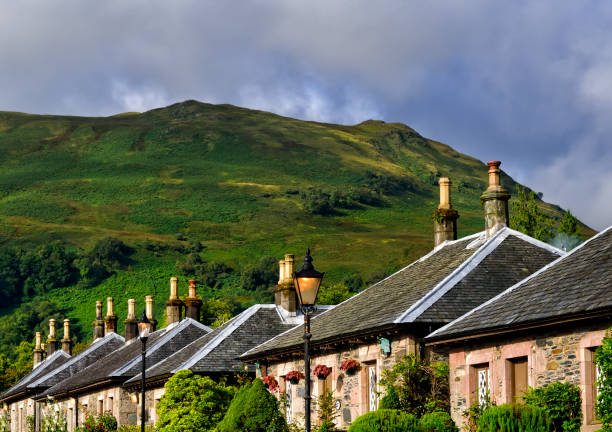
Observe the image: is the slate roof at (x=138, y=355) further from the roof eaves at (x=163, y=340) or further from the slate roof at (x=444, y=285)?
the slate roof at (x=444, y=285)

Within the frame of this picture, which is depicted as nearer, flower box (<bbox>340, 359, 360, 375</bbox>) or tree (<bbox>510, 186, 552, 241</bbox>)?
flower box (<bbox>340, 359, 360, 375</bbox>)

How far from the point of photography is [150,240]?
16662 cm

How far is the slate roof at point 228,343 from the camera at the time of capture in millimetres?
37438

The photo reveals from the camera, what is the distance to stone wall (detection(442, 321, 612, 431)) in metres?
19.6

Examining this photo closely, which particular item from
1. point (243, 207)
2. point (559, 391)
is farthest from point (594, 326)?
point (243, 207)

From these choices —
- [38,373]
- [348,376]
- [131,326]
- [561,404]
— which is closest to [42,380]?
[131,326]

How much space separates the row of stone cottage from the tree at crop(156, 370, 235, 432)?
5.13ft

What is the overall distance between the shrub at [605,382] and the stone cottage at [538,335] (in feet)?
1.24

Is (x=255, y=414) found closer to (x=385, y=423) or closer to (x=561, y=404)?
(x=385, y=423)

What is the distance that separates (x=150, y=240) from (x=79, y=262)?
15.6 meters

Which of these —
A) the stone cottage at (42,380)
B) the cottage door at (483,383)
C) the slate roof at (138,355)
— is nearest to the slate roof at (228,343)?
the slate roof at (138,355)

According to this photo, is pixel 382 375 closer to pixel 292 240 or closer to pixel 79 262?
pixel 79 262

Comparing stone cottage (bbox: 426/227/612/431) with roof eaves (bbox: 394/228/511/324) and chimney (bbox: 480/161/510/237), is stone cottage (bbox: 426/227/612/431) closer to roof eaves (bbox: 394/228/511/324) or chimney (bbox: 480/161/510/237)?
roof eaves (bbox: 394/228/511/324)

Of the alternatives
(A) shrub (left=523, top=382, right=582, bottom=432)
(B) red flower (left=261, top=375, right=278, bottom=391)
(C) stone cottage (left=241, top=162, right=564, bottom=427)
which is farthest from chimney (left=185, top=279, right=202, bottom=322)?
(A) shrub (left=523, top=382, right=582, bottom=432)
